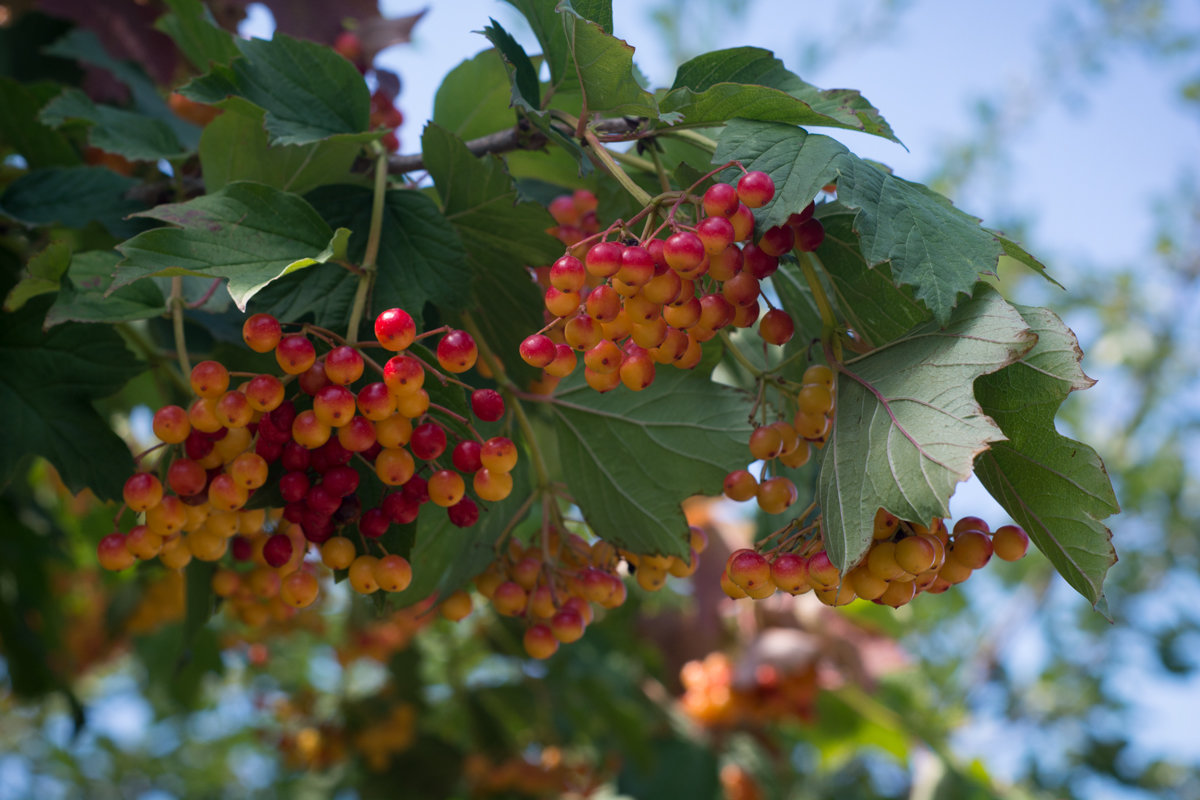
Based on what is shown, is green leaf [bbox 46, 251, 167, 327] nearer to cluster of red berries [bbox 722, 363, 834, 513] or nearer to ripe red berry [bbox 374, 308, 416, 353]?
ripe red berry [bbox 374, 308, 416, 353]

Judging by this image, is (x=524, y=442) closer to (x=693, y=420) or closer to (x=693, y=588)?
(x=693, y=420)

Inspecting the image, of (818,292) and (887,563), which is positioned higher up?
(818,292)

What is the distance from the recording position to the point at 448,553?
0.88 meters

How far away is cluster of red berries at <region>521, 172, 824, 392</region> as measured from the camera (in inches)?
23.5

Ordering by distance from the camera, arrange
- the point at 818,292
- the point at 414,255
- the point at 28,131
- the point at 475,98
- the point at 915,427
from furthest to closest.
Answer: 1. the point at 28,131
2. the point at 475,98
3. the point at 414,255
4. the point at 818,292
5. the point at 915,427

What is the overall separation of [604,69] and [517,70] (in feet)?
0.30

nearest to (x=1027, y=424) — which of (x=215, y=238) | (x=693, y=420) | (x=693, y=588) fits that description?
(x=693, y=420)

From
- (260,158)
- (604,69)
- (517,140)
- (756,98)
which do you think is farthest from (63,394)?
(756,98)

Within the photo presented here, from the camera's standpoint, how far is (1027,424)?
0.63m

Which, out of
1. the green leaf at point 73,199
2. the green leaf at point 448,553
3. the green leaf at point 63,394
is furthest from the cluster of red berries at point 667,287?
the green leaf at point 73,199

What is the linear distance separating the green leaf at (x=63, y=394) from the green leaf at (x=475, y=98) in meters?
0.44

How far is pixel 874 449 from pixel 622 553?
0.33 m

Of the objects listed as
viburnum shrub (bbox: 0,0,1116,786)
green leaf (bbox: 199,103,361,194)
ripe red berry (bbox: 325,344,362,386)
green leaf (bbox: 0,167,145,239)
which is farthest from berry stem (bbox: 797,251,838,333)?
green leaf (bbox: 0,167,145,239)

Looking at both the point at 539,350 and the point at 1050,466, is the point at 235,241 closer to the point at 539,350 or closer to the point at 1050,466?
the point at 539,350
